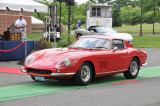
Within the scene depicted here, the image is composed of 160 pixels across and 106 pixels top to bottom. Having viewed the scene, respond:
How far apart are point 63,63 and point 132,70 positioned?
2938 millimetres

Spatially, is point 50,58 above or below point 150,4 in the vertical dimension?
below

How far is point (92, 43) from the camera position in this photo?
10.6 meters

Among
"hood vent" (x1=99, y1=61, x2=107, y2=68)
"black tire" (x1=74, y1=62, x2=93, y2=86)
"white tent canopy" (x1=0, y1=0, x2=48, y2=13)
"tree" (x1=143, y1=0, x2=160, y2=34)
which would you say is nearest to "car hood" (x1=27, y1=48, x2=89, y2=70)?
"black tire" (x1=74, y1=62, x2=93, y2=86)

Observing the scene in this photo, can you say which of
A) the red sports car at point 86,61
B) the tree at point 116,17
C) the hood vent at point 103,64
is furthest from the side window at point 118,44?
the tree at point 116,17

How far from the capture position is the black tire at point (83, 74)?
30.6ft

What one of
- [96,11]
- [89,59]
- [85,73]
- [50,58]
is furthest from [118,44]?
[96,11]

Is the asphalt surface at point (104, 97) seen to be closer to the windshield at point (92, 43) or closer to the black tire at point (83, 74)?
the black tire at point (83, 74)

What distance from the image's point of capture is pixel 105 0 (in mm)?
132125

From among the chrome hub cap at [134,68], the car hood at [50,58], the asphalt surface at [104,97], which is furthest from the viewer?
the chrome hub cap at [134,68]

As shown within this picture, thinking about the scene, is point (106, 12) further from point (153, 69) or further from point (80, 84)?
point (80, 84)

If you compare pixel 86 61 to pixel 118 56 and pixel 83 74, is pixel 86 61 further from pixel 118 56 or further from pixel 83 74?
pixel 118 56

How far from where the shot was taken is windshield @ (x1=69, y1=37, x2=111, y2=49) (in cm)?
1054

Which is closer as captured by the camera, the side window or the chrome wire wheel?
the chrome wire wheel

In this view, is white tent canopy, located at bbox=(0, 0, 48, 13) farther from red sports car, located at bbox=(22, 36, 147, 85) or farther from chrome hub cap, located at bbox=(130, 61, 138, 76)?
chrome hub cap, located at bbox=(130, 61, 138, 76)
